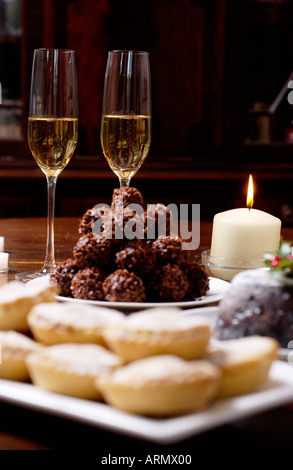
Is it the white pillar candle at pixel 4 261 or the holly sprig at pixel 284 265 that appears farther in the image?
the white pillar candle at pixel 4 261

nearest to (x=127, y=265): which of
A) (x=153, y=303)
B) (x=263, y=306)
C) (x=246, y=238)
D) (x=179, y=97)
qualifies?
(x=153, y=303)

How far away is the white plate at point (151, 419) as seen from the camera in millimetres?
546

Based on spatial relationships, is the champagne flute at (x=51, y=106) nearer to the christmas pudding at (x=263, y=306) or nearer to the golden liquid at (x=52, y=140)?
the golden liquid at (x=52, y=140)

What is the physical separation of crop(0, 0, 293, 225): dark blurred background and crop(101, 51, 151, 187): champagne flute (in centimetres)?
191

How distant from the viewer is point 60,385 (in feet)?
2.04

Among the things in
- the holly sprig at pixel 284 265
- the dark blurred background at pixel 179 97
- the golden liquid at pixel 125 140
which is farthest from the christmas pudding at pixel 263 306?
the dark blurred background at pixel 179 97

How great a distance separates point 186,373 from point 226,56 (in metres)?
3.14

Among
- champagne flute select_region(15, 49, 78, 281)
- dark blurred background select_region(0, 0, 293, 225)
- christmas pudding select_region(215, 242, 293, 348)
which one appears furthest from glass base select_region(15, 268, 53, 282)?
dark blurred background select_region(0, 0, 293, 225)

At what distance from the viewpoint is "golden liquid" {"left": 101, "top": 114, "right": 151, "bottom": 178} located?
1.33m

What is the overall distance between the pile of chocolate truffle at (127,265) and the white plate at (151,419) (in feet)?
1.12

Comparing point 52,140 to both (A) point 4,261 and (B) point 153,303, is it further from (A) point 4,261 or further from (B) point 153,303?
(B) point 153,303

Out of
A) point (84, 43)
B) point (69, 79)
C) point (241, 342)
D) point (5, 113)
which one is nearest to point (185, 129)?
point (84, 43)

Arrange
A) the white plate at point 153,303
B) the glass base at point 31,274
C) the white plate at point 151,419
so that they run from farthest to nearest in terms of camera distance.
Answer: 1. the glass base at point 31,274
2. the white plate at point 153,303
3. the white plate at point 151,419

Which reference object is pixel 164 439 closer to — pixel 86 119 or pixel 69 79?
pixel 69 79
